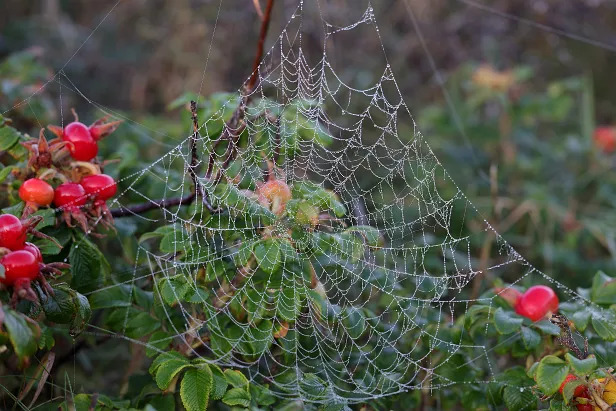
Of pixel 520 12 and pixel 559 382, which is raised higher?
pixel 520 12

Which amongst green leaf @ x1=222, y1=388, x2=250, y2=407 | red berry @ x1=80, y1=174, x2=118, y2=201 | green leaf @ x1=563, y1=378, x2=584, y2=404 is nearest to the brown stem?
red berry @ x1=80, y1=174, x2=118, y2=201

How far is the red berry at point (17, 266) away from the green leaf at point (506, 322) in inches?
36.7

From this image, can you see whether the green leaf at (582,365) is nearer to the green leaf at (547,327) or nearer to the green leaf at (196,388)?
the green leaf at (547,327)

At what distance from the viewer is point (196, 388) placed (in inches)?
51.5

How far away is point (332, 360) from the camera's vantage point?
1661 mm

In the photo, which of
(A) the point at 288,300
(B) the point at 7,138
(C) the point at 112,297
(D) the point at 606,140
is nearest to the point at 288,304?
(A) the point at 288,300

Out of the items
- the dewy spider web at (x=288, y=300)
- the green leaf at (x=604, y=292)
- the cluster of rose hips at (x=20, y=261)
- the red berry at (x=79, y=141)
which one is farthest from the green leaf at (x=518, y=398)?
the red berry at (x=79, y=141)

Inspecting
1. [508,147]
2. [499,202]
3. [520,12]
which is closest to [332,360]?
[499,202]

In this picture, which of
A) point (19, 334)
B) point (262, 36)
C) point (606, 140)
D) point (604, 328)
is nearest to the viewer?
point (19, 334)

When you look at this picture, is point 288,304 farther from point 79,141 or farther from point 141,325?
point 79,141

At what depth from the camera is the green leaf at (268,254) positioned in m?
1.37

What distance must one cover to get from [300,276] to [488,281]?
1092 mm

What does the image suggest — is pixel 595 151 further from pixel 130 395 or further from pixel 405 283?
pixel 130 395

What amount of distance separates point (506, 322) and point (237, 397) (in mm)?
589
